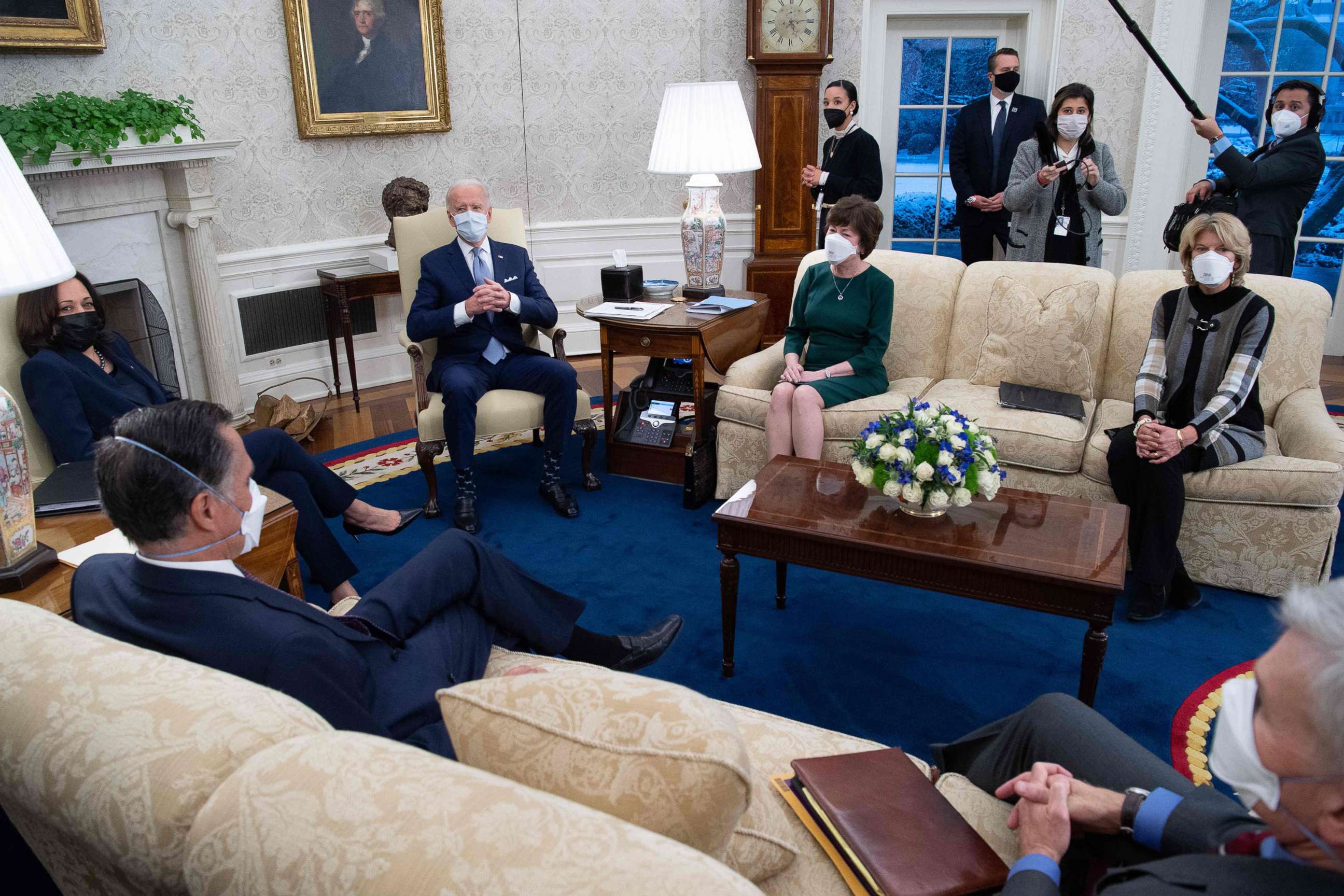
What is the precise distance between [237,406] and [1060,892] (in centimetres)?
437

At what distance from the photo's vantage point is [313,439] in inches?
177

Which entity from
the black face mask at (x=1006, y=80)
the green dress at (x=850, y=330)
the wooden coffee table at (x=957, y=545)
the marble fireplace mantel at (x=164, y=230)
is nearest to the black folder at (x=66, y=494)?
the wooden coffee table at (x=957, y=545)

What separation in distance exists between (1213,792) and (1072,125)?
3.24 meters

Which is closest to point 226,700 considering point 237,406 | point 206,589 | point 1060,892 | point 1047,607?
point 206,589

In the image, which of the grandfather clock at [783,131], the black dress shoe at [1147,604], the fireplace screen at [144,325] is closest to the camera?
the black dress shoe at [1147,604]

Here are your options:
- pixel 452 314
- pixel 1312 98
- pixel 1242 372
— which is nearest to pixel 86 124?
pixel 452 314

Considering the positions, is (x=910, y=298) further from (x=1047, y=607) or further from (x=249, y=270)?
(x=249, y=270)

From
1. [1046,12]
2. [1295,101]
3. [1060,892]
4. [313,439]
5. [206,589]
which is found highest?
[1046,12]

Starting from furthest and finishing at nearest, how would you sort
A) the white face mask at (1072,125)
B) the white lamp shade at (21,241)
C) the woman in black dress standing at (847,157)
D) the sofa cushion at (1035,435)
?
the woman in black dress standing at (847,157)
the white face mask at (1072,125)
the sofa cushion at (1035,435)
the white lamp shade at (21,241)

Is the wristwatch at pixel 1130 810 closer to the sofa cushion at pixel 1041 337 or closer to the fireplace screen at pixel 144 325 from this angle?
the sofa cushion at pixel 1041 337

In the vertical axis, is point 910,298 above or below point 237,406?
above

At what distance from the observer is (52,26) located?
3.87m

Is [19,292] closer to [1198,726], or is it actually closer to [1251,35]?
[1198,726]

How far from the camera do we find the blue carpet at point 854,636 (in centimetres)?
248
